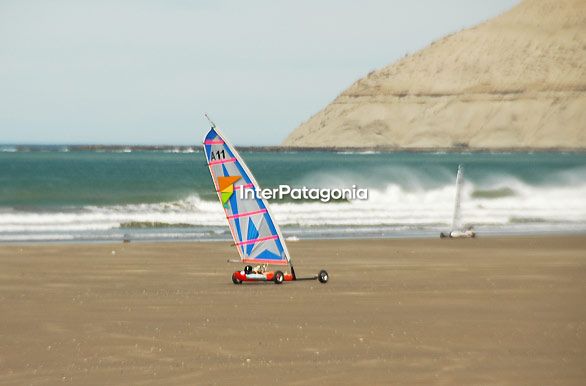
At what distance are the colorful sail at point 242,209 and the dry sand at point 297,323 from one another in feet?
2.96

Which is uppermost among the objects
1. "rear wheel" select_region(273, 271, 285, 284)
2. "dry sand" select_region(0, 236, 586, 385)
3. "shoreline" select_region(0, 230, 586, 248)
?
"shoreline" select_region(0, 230, 586, 248)

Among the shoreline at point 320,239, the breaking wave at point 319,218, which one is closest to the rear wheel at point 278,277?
the shoreline at point 320,239

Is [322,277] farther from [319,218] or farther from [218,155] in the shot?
[319,218]

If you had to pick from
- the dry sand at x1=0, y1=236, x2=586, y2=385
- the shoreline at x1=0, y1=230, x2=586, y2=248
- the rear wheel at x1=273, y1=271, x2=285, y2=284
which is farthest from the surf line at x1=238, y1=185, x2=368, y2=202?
the rear wheel at x1=273, y1=271, x2=285, y2=284

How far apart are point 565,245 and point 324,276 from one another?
11.4m

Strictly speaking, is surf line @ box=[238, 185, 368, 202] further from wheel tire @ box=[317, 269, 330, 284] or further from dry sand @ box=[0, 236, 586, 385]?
wheel tire @ box=[317, 269, 330, 284]

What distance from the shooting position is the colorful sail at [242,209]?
20812 mm

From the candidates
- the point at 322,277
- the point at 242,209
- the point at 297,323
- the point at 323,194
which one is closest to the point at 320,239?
the point at 242,209

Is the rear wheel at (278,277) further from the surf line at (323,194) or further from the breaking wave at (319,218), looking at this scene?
the surf line at (323,194)

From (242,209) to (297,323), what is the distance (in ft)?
17.5

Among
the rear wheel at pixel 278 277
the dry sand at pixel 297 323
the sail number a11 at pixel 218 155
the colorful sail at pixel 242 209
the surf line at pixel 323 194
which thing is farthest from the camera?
the surf line at pixel 323 194

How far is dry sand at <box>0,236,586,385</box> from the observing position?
42.2 feet

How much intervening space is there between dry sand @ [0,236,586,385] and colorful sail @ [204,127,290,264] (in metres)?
0.90

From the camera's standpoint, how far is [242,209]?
20.9 m
